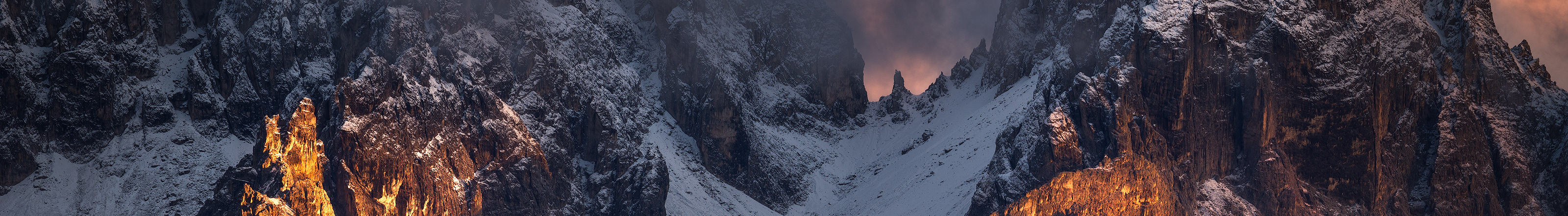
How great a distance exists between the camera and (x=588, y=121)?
147 metres

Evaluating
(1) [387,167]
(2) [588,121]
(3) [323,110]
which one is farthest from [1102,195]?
(3) [323,110]

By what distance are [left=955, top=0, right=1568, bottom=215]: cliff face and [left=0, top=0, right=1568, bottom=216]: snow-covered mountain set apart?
0.19 m

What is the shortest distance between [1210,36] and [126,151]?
9888 cm

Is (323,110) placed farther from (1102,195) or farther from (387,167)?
(1102,195)

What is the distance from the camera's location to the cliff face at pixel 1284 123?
126625 mm

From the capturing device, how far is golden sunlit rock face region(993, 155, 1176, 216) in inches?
4904

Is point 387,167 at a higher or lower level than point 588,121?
lower

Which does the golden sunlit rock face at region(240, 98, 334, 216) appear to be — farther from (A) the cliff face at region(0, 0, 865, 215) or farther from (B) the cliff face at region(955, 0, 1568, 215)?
(B) the cliff face at region(955, 0, 1568, 215)

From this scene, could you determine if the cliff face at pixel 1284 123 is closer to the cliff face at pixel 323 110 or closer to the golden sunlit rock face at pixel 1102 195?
the golden sunlit rock face at pixel 1102 195

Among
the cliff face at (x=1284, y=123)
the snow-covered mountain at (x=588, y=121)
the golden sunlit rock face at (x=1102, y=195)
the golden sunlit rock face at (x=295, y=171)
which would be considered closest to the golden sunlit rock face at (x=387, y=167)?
the golden sunlit rock face at (x=295, y=171)

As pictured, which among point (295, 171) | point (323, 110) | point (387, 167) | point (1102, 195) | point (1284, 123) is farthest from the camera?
point (1284, 123)

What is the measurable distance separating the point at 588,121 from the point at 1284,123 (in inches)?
2666

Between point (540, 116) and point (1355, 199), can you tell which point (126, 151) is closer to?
point (540, 116)

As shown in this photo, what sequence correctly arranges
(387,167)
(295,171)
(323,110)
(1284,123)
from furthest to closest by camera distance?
(1284,123) → (323,110) → (387,167) → (295,171)
